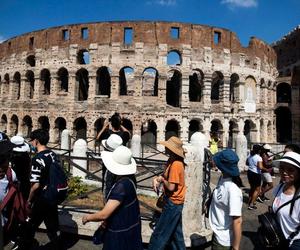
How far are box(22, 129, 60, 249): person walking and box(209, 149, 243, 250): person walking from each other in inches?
92.3

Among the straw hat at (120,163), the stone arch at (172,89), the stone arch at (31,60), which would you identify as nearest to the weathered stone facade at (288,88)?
the stone arch at (172,89)

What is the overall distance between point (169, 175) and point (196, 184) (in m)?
1.40

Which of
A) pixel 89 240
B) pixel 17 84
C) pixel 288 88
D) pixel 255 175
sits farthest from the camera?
pixel 288 88

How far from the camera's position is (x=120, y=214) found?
283 centimetres

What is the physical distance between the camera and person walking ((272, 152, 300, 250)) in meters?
2.82

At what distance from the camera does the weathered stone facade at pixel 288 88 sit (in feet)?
91.5

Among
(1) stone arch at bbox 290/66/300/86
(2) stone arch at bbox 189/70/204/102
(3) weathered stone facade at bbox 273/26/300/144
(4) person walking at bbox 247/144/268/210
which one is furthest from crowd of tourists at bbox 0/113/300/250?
(1) stone arch at bbox 290/66/300/86

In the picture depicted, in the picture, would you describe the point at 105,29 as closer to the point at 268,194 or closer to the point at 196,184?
the point at 268,194

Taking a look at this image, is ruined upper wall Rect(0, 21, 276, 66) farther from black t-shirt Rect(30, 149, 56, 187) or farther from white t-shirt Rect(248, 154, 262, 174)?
black t-shirt Rect(30, 149, 56, 187)

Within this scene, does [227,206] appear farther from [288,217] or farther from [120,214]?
[120,214]

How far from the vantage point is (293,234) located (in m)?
2.84

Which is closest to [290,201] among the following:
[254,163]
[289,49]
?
[254,163]

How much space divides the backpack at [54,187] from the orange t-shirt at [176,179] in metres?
1.54

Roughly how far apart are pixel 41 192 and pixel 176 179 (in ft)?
6.44
